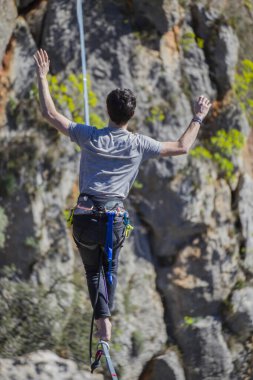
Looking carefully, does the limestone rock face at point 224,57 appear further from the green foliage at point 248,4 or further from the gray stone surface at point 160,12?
the green foliage at point 248,4

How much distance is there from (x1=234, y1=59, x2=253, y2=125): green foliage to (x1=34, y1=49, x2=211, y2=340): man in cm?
641

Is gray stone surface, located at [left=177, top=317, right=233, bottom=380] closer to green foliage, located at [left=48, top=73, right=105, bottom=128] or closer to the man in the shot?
green foliage, located at [left=48, top=73, right=105, bottom=128]

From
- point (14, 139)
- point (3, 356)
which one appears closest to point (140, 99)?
point (14, 139)

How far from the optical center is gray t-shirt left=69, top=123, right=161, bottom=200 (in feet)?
20.2

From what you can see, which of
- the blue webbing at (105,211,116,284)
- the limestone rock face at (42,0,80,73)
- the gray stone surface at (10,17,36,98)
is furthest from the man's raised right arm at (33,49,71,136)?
the limestone rock face at (42,0,80,73)

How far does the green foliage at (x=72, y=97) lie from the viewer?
1133 cm

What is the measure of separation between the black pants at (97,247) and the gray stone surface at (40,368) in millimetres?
4229

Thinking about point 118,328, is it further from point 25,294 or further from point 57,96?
point 57,96

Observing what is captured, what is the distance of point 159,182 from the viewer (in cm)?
1164

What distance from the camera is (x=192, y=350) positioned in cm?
1177

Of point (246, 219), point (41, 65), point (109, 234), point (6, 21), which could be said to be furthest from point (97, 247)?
point (246, 219)

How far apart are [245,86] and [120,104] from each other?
705 cm

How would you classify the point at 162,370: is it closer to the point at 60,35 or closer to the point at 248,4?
the point at 60,35

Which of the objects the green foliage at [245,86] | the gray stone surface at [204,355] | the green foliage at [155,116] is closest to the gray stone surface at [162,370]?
the gray stone surface at [204,355]
